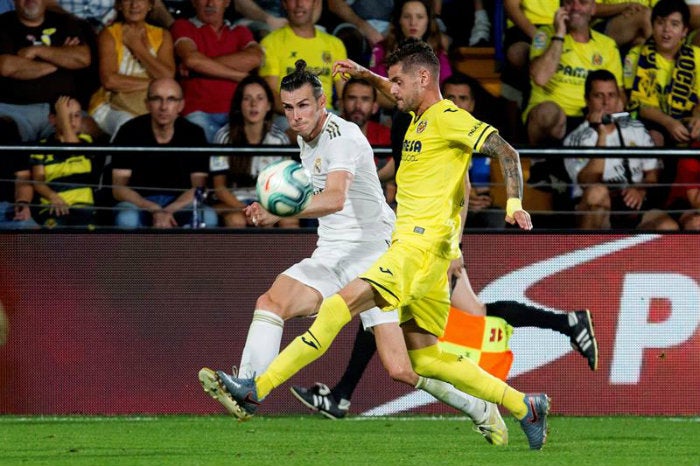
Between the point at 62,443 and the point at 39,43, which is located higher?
the point at 39,43

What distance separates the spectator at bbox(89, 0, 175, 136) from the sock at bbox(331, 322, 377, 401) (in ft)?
9.23

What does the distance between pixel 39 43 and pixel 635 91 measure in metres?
4.79

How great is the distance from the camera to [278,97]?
34.1ft

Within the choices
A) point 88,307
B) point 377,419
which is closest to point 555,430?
point 377,419

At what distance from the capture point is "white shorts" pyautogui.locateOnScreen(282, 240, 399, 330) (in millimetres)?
7168

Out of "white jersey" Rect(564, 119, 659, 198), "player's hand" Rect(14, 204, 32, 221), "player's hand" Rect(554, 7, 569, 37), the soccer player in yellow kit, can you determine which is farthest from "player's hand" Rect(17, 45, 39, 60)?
the soccer player in yellow kit

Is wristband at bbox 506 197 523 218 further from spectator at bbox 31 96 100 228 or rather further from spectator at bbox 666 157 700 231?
spectator at bbox 31 96 100 228

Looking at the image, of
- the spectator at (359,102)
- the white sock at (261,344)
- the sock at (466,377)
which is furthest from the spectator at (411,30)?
the sock at (466,377)

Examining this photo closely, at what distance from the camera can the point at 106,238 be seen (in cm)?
890

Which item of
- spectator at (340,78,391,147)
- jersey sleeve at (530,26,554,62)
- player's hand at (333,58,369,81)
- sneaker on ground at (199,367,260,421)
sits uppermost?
jersey sleeve at (530,26,554,62)

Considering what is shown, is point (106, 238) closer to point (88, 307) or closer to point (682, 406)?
point (88, 307)

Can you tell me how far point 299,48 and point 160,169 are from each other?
177 cm

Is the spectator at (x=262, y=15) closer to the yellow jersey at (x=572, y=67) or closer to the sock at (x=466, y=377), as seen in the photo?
the yellow jersey at (x=572, y=67)

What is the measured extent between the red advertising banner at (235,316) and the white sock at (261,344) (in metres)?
1.87
